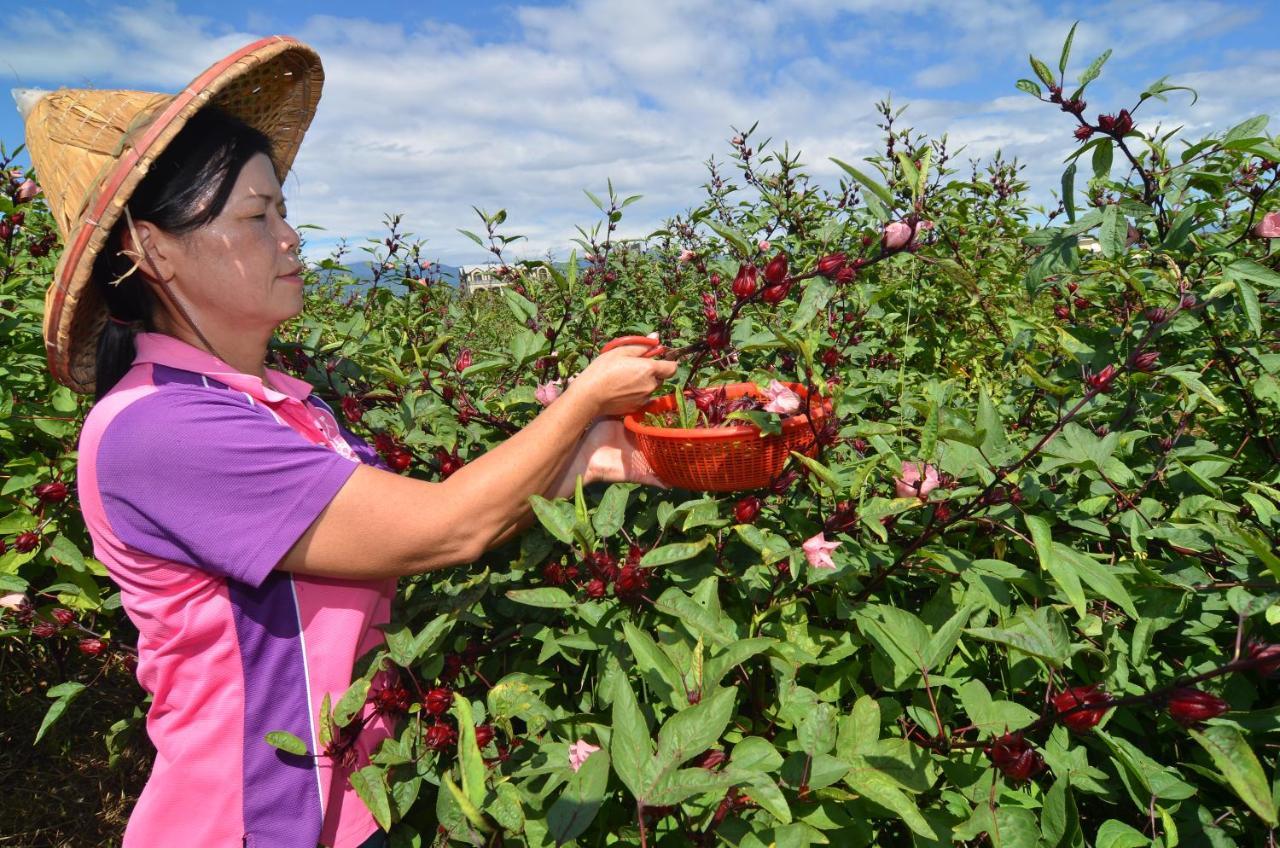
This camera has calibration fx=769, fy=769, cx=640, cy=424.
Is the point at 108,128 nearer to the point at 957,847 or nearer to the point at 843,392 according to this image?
the point at 843,392

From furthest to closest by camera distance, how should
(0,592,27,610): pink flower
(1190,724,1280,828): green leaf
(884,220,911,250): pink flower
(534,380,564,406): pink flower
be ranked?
(0,592,27,610): pink flower → (534,380,564,406): pink flower → (884,220,911,250): pink flower → (1190,724,1280,828): green leaf

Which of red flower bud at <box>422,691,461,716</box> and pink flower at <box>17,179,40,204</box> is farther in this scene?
pink flower at <box>17,179,40,204</box>

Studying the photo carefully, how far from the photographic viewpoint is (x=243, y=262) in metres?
1.49

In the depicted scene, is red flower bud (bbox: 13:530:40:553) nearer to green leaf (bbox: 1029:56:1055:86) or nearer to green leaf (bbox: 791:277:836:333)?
green leaf (bbox: 791:277:836:333)

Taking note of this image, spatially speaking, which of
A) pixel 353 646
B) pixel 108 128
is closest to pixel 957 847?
pixel 353 646

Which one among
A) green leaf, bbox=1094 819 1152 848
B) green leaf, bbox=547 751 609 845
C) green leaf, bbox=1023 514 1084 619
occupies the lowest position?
green leaf, bbox=1094 819 1152 848

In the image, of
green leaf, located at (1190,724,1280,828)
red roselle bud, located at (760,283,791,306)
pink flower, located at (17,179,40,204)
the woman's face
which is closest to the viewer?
green leaf, located at (1190,724,1280,828)

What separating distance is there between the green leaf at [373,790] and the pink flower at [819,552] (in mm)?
768

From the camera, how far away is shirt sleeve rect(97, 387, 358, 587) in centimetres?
130

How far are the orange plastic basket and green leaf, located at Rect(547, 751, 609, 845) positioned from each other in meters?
0.49

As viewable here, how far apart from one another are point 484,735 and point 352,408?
925 mm

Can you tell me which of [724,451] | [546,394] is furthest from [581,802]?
[546,394]

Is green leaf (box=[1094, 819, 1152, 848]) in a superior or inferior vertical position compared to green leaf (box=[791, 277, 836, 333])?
inferior

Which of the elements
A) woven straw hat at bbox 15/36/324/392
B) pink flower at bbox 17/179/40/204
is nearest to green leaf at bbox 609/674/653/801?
woven straw hat at bbox 15/36/324/392
